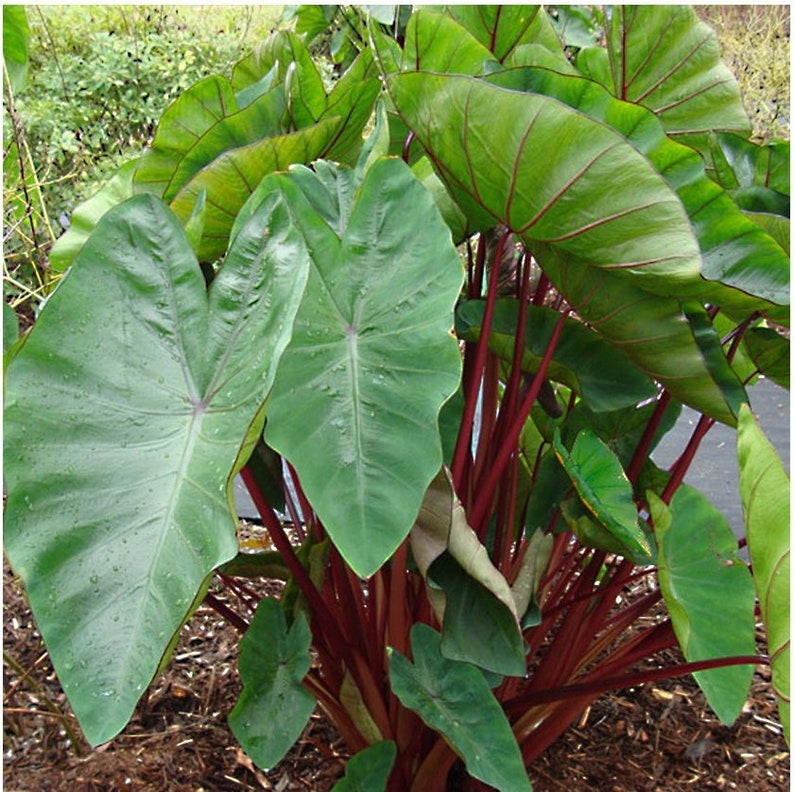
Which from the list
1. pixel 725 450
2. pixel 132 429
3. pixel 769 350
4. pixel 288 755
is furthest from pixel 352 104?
pixel 725 450

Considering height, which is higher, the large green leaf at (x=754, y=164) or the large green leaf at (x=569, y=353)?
the large green leaf at (x=754, y=164)

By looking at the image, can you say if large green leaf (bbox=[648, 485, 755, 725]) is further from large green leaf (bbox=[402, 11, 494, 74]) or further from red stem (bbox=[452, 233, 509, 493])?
large green leaf (bbox=[402, 11, 494, 74])

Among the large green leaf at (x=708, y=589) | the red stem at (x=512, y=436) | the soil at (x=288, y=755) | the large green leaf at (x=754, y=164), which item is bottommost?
the soil at (x=288, y=755)

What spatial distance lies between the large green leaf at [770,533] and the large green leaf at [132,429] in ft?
1.45

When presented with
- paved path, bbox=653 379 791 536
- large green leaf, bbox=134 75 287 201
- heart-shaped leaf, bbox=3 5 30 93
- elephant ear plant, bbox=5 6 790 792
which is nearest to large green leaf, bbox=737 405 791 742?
elephant ear plant, bbox=5 6 790 792

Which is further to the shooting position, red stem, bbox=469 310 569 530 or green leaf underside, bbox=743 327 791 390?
green leaf underside, bbox=743 327 791 390

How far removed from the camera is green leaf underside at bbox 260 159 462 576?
2.68ft

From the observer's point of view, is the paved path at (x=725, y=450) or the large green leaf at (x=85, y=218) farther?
the paved path at (x=725, y=450)

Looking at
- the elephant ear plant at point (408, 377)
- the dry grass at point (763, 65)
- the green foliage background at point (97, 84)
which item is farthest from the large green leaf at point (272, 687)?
the dry grass at point (763, 65)

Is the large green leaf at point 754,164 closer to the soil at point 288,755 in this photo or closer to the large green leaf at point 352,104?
the large green leaf at point 352,104

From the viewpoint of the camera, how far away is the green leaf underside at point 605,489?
0.92 meters

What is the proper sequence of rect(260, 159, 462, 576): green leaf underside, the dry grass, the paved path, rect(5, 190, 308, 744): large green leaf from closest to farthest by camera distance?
rect(5, 190, 308, 744): large green leaf
rect(260, 159, 462, 576): green leaf underside
the paved path
the dry grass

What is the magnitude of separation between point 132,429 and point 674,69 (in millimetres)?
871

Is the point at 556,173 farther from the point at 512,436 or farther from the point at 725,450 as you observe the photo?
the point at 725,450
